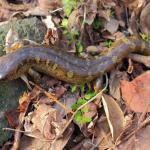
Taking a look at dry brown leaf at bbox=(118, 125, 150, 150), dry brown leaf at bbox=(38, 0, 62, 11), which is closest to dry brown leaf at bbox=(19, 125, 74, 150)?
dry brown leaf at bbox=(118, 125, 150, 150)

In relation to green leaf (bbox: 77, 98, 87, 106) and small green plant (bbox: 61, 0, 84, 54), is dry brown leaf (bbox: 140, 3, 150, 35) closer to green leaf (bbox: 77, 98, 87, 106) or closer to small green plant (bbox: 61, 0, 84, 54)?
small green plant (bbox: 61, 0, 84, 54)

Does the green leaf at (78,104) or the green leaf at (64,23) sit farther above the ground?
the green leaf at (64,23)

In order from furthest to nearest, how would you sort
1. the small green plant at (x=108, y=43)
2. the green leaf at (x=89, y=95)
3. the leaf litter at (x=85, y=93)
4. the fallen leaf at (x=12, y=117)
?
the small green plant at (x=108, y=43) → the green leaf at (x=89, y=95) → the fallen leaf at (x=12, y=117) → the leaf litter at (x=85, y=93)

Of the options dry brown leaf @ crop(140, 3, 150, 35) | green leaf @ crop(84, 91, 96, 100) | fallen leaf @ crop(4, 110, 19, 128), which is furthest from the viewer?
dry brown leaf @ crop(140, 3, 150, 35)

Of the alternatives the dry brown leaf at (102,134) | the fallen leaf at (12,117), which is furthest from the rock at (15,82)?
the dry brown leaf at (102,134)

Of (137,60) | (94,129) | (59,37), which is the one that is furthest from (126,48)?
(94,129)

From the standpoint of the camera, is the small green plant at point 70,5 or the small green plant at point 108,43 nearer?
the small green plant at point 70,5

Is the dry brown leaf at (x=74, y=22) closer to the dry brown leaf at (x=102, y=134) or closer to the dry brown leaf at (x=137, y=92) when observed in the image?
the dry brown leaf at (x=137, y=92)

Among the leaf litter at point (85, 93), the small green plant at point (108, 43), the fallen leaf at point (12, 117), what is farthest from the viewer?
the small green plant at point (108, 43)
